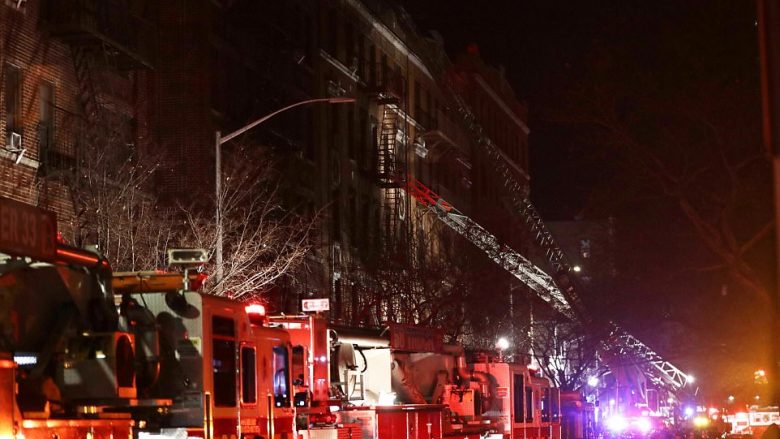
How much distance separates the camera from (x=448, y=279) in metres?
44.2

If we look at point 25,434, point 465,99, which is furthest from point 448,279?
point 25,434

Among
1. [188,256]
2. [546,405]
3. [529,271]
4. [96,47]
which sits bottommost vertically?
[546,405]

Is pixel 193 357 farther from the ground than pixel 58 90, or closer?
closer

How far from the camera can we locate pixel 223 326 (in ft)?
41.7

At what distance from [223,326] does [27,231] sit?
350 cm

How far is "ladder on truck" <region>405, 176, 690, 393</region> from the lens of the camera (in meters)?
48.2

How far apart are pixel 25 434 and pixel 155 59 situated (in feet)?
87.2

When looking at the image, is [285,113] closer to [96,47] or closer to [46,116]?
[96,47]

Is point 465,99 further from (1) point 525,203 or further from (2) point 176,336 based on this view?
(2) point 176,336

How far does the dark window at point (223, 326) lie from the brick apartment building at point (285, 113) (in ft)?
44.3

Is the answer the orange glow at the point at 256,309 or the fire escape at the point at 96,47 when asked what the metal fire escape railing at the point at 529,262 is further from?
the orange glow at the point at 256,309

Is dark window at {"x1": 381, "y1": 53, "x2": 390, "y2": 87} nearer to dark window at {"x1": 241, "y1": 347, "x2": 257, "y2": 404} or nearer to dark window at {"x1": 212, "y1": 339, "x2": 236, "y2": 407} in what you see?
dark window at {"x1": 241, "y1": 347, "x2": 257, "y2": 404}

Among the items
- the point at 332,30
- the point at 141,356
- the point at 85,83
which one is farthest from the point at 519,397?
the point at 332,30

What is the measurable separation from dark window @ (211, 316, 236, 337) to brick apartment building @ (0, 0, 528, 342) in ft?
44.3
